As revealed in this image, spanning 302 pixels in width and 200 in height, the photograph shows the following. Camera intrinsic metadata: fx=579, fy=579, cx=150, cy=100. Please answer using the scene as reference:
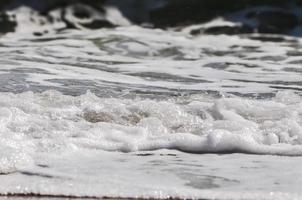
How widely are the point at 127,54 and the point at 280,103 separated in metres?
4.60

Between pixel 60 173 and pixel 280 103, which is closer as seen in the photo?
pixel 60 173

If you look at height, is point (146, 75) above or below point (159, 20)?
below

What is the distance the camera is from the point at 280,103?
177 inches

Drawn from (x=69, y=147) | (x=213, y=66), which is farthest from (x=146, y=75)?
(x=69, y=147)

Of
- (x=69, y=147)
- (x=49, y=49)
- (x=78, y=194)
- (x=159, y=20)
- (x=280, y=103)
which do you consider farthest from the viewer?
(x=159, y=20)

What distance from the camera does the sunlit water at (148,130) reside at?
2.61m

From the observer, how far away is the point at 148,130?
12.1 feet

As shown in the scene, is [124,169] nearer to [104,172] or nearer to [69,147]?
[104,172]

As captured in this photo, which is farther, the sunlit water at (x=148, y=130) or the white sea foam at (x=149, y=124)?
the white sea foam at (x=149, y=124)

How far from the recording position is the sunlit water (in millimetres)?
2611

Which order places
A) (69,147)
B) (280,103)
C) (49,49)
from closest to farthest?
(69,147), (280,103), (49,49)

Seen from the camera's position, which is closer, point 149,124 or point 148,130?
point 148,130

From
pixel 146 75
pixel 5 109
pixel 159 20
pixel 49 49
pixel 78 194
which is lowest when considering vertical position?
pixel 78 194

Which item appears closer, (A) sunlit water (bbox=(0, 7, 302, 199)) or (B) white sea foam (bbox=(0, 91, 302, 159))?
(A) sunlit water (bbox=(0, 7, 302, 199))
